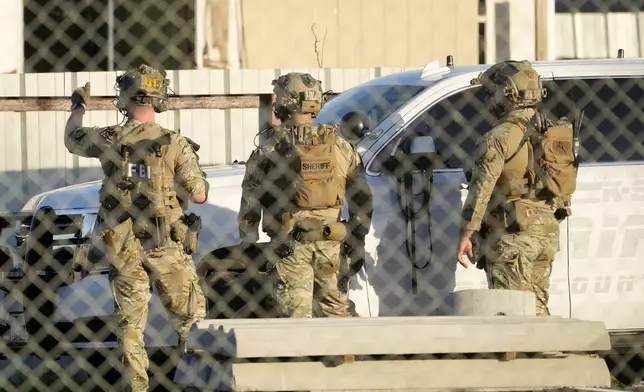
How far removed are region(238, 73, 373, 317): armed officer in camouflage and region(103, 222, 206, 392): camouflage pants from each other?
1.28 feet

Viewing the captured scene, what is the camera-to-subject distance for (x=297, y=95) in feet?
25.3

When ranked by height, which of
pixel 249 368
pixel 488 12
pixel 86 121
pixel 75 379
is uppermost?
pixel 488 12

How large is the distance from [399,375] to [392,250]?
2.08m

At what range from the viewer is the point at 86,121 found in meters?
11.9

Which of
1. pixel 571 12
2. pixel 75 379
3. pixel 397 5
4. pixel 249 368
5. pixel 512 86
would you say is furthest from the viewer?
pixel 571 12

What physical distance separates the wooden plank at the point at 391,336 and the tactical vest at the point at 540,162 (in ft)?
5.05

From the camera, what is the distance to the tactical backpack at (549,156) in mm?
7949

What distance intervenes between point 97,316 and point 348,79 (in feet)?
15.5

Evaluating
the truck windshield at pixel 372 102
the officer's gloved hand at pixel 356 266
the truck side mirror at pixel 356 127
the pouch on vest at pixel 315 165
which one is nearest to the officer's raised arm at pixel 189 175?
the pouch on vest at pixel 315 165

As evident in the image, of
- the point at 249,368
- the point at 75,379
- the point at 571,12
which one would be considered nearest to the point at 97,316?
the point at 75,379

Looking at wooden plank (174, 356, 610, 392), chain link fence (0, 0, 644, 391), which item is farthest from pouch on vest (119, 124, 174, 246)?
wooden plank (174, 356, 610, 392)

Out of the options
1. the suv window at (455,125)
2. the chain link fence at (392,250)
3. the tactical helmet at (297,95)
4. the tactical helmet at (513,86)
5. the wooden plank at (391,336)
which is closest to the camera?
the wooden plank at (391,336)

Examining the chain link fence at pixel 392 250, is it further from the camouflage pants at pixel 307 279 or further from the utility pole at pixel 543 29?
the utility pole at pixel 543 29

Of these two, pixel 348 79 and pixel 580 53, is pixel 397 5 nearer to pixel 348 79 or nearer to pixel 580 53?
pixel 348 79
